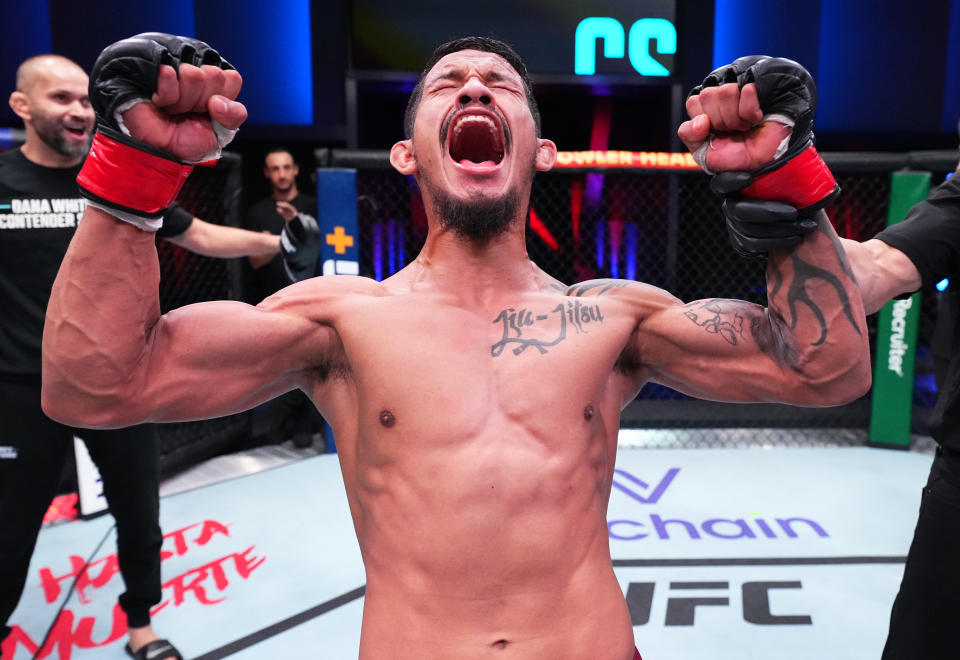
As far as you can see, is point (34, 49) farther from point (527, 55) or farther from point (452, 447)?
point (452, 447)

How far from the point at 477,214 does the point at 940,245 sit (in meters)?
0.90

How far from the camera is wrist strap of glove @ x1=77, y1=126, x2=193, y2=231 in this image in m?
1.01

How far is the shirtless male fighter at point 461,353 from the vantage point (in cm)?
104

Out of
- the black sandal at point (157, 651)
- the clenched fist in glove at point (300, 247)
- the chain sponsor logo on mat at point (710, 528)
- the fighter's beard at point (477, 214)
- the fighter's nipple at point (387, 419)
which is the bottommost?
the chain sponsor logo on mat at point (710, 528)

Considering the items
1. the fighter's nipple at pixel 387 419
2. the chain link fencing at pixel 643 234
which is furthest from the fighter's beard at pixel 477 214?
the chain link fencing at pixel 643 234

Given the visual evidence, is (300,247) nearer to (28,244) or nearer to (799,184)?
(28,244)

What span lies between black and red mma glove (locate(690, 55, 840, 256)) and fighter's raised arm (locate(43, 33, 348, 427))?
69 centimetres

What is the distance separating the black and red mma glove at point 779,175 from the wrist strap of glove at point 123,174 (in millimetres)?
758

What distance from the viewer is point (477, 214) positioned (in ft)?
4.30

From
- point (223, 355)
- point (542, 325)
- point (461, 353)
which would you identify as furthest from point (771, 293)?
point (223, 355)

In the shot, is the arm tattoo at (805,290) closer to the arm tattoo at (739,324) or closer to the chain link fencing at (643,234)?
the arm tattoo at (739,324)

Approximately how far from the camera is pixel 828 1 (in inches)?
241

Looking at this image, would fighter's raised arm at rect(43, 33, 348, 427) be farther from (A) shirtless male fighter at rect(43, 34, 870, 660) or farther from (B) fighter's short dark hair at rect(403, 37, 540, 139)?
(B) fighter's short dark hair at rect(403, 37, 540, 139)

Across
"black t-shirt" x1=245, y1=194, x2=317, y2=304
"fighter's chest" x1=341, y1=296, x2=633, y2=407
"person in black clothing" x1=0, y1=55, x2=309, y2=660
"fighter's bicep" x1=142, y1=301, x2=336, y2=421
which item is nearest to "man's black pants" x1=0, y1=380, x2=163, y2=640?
"person in black clothing" x1=0, y1=55, x2=309, y2=660
